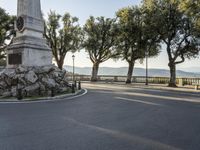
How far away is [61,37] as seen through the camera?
4288 centimetres

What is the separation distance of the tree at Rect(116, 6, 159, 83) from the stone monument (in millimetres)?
16014

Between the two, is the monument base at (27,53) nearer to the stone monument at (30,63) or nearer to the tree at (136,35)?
the stone monument at (30,63)

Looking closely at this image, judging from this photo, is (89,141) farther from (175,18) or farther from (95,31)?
(95,31)

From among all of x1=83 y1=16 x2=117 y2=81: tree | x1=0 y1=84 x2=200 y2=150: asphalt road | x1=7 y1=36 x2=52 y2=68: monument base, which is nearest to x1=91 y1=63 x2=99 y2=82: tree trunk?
x1=83 y1=16 x2=117 y2=81: tree

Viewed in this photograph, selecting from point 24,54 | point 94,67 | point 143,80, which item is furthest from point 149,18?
point 24,54

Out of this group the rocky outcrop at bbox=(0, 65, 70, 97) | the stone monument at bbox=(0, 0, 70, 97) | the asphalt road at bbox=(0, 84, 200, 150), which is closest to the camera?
the asphalt road at bbox=(0, 84, 200, 150)

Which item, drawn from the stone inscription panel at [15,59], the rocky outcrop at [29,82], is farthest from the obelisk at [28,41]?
the rocky outcrop at [29,82]

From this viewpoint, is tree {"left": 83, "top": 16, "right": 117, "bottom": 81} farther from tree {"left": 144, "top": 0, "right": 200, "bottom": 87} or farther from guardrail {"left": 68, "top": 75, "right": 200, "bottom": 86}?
tree {"left": 144, "top": 0, "right": 200, "bottom": 87}

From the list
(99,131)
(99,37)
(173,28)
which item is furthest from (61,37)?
(99,131)

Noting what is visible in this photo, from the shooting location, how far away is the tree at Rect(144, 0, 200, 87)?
1074 inches

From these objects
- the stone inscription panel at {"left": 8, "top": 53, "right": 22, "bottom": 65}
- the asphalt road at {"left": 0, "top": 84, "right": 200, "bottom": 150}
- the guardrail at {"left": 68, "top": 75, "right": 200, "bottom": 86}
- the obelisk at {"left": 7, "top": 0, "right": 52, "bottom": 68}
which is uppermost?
the obelisk at {"left": 7, "top": 0, "right": 52, "bottom": 68}

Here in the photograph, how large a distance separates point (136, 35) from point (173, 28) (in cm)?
628

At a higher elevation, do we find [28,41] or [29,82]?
[28,41]

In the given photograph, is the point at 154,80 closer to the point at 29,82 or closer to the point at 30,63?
the point at 30,63
